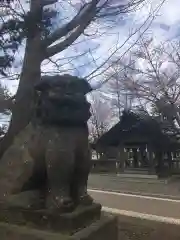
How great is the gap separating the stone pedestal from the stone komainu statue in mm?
70

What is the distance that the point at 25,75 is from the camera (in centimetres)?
452

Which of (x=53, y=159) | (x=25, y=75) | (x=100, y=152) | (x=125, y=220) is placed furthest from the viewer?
(x=100, y=152)

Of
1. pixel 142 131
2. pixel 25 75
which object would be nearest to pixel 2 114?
pixel 25 75

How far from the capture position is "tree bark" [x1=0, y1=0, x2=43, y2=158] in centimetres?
433

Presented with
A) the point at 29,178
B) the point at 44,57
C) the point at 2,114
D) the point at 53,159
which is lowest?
the point at 29,178

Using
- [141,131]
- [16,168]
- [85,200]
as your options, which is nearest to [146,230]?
[85,200]

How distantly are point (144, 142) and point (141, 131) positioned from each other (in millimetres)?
460

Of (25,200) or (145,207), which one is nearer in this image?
(25,200)

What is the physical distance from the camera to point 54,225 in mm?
2043

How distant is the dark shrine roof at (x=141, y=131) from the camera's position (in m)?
11.7

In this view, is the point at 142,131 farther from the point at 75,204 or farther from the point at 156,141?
the point at 75,204

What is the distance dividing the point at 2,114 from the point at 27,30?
1.57m

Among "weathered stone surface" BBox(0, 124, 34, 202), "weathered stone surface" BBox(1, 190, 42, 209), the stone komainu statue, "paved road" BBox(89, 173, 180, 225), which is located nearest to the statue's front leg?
the stone komainu statue

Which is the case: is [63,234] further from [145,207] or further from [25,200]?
[145,207]
